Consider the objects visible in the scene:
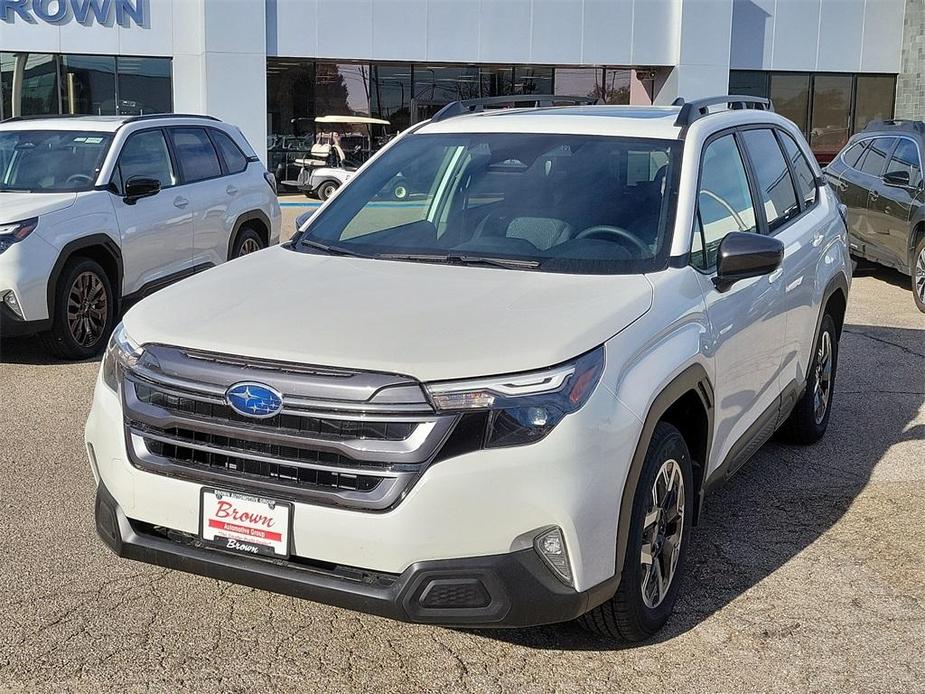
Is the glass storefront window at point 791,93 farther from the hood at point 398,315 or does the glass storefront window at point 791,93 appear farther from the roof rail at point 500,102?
the hood at point 398,315

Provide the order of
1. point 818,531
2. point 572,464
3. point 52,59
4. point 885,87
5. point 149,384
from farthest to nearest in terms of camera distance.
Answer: point 885,87 → point 52,59 → point 818,531 → point 149,384 → point 572,464

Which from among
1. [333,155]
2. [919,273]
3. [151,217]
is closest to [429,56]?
[333,155]

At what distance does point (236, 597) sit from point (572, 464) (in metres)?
1.60

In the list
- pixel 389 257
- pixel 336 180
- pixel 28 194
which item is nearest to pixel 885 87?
pixel 336 180

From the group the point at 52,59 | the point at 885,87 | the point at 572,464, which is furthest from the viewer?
the point at 885,87

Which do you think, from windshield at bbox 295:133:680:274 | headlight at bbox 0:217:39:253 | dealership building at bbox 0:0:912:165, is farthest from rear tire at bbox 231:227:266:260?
dealership building at bbox 0:0:912:165

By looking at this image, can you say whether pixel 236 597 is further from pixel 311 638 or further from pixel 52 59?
pixel 52 59

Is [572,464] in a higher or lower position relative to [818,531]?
higher

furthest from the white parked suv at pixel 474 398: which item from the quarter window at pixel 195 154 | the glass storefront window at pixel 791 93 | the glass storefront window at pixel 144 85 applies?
the glass storefront window at pixel 791 93

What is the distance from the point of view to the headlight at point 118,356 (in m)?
3.48

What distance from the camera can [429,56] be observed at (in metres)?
26.2

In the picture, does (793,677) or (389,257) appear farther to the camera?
(389,257)

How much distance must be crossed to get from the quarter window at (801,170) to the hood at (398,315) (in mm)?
2258

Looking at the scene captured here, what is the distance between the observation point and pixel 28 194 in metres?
8.21
